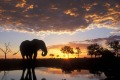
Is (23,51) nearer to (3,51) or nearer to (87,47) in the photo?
Result: (3,51)

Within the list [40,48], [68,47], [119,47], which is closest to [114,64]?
[40,48]

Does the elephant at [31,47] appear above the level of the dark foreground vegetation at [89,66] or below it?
above

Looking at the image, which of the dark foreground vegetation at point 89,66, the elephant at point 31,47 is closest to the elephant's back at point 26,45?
the elephant at point 31,47

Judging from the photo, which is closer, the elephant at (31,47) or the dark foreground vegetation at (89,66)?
the elephant at (31,47)

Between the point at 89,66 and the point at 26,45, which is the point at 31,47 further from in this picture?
the point at 89,66

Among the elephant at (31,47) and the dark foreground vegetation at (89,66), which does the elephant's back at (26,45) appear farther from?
the dark foreground vegetation at (89,66)

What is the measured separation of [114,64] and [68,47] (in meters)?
112

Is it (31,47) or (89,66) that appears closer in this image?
(31,47)

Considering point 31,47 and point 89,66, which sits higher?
point 31,47

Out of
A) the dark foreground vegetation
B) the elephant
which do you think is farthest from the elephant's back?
the dark foreground vegetation

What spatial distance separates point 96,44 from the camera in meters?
135

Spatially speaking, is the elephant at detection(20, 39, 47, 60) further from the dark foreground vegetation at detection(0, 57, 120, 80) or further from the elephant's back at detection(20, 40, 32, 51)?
the dark foreground vegetation at detection(0, 57, 120, 80)

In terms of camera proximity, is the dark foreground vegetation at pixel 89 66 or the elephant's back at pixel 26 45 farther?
the dark foreground vegetation at pixel 89 66

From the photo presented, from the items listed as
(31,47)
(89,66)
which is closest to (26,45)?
(31,47)
